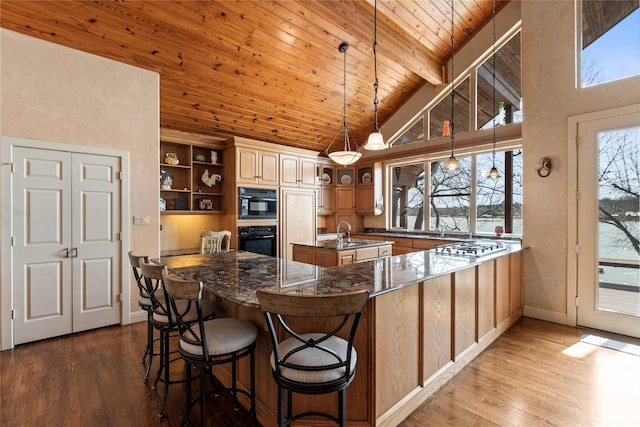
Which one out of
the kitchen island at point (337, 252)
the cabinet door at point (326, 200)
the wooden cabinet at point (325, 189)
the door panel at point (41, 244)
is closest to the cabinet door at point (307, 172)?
the wooden cabinet at point (325, 189)

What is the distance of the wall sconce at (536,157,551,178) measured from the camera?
3562 mm

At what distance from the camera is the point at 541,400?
2059mm

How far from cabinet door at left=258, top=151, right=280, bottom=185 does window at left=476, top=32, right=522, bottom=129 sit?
349 cm

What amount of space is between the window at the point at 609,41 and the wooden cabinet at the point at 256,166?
4310 millimetres

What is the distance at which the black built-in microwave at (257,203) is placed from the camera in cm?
481

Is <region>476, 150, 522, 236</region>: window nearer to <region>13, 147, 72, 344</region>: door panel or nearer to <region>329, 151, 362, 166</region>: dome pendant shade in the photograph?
<region>329, 151, 362, 166</region>: dome pendant shade

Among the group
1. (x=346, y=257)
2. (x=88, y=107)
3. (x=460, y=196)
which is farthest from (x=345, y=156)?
(x=460, y=196)

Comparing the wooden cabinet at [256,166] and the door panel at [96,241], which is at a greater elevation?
the wooden cabinet at [256,166]

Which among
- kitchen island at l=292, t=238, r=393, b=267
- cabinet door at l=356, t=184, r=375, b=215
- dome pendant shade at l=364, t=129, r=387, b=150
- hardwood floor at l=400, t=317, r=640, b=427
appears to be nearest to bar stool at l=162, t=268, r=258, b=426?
hardwood floor at l=400, t=317, r=640, b=427

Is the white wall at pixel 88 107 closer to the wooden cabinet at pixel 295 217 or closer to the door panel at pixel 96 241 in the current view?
the door panel at pixel 96 241

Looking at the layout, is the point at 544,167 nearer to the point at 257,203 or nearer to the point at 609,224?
the point at 609,224

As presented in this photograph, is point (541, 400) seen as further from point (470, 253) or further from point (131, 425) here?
point (131, 425)

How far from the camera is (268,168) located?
5125 mm

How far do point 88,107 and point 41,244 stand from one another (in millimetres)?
1555
